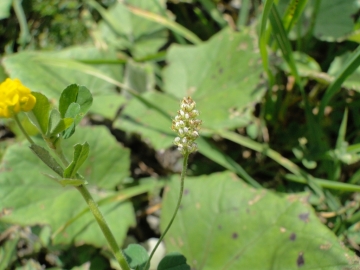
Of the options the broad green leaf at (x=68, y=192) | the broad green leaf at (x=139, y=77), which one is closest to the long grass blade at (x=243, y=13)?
the broad green leaf at (x=139, y=77)

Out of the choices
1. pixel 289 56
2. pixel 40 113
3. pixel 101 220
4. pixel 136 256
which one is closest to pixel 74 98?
pixel 40 113

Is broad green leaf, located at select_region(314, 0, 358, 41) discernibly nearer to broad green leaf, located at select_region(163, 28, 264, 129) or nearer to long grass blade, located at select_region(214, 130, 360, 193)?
broad green leaf, located at select_region(163, 28, 264, 129)

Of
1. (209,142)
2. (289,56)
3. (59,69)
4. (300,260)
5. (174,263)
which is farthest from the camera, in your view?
(59,69)

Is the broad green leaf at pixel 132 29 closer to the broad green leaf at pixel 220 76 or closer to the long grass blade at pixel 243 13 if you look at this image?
the broad green leaf at pixel 220 76

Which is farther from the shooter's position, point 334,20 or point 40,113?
point 334,20

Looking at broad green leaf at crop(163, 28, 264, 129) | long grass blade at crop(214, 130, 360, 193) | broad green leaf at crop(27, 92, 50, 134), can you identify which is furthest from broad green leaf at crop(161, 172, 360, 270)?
broad green leaf at crop(27, 92, 50, 134)

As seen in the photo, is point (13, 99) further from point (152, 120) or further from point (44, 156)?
point (152, 120)

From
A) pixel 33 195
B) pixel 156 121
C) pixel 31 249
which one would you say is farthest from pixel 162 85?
pixel 31 249
